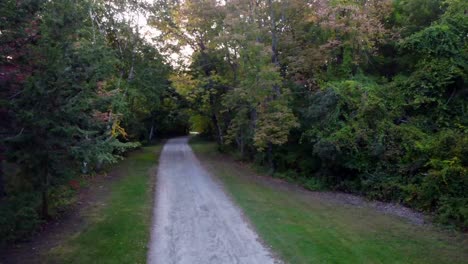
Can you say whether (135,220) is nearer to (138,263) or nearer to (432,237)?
(138,263)

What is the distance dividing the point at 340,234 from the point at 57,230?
24.9 feet

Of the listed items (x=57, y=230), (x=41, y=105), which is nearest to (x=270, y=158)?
(x=57, y=230)

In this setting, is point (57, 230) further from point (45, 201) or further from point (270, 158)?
point (270, 158)

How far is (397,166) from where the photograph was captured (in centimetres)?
1447

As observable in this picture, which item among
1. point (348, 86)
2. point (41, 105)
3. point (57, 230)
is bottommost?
point (57, 230)

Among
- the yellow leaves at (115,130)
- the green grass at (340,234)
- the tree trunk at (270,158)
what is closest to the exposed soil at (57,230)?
the yellow leaves at (115,130)

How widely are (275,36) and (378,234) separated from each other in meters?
14.3

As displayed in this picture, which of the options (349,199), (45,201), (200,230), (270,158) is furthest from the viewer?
(270,158)

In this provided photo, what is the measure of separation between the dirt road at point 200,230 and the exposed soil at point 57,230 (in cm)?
219

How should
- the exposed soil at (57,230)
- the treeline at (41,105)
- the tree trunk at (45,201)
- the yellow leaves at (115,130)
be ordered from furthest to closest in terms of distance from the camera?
the yellow leaves at (115,130)
the tree trunk at (45,201)
the exposed soil at (57,230)
the treeline at (41,105)

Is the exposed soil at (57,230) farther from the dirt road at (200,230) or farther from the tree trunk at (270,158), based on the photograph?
the tree trunk at (270,158)

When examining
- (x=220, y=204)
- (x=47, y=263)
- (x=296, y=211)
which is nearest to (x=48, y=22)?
(x=47, y=263)

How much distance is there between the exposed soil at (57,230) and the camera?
8266mm

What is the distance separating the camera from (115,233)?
984 centimetres
